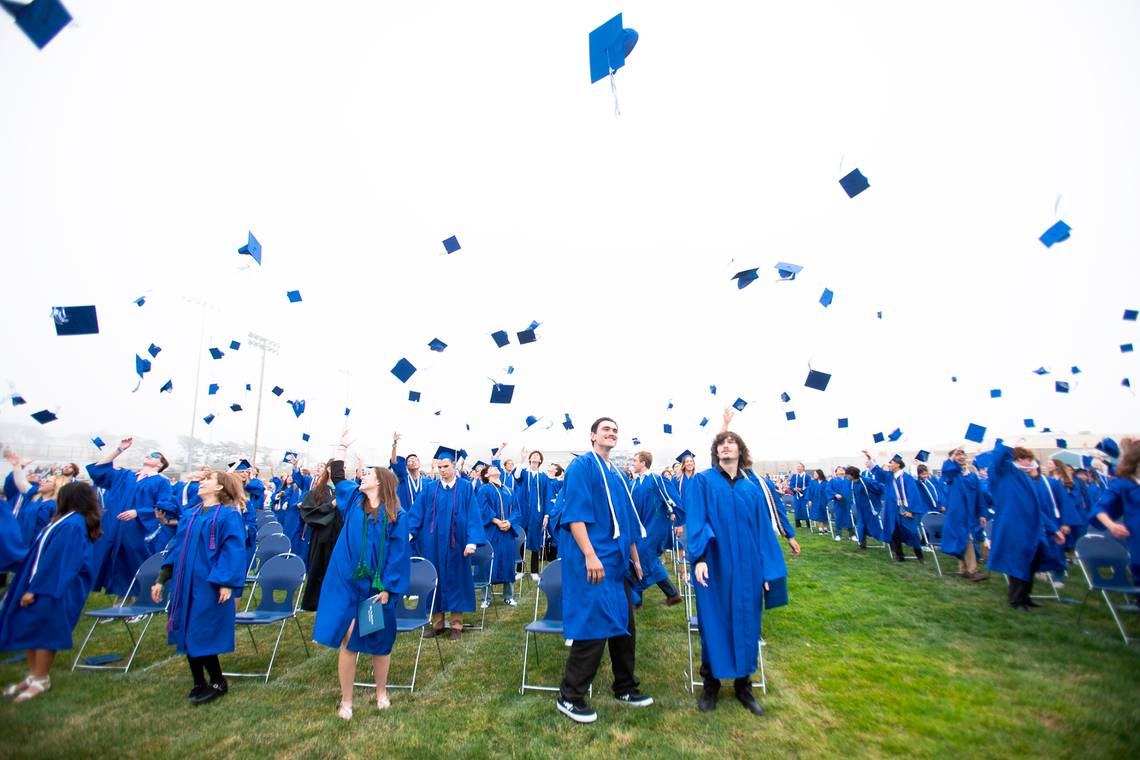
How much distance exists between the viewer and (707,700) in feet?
12.5

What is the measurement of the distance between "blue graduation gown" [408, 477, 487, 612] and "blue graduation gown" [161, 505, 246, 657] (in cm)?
196

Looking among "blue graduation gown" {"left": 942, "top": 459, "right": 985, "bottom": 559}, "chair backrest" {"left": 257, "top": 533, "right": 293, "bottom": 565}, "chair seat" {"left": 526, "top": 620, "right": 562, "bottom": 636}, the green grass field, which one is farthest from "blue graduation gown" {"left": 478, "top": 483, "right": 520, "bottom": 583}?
"blue graduation gown" {"left": 942, "top": 459, "right": 985, "bottom": 559}

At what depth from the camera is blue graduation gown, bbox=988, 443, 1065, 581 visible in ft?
21.0

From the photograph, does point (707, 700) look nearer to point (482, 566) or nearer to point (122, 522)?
point (482, 566)

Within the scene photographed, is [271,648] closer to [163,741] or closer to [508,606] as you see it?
[163,741]

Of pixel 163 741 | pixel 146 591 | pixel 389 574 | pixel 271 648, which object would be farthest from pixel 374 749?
pixel 146 591

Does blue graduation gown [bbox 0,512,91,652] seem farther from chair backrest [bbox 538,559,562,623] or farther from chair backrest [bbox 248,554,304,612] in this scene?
chair backrest [bbox 538,559,562,623]

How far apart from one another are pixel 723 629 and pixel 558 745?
139 cm

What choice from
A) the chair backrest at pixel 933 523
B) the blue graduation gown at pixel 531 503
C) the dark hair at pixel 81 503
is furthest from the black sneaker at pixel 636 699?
the chair backrest at pixel 933 523

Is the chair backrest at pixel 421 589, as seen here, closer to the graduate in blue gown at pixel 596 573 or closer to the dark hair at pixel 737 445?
the graduate in blue gown at pixel 596 573

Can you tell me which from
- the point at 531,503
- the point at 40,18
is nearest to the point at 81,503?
the point at 40,18

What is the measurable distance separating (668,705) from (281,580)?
373 centimetres

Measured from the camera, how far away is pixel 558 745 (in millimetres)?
3291

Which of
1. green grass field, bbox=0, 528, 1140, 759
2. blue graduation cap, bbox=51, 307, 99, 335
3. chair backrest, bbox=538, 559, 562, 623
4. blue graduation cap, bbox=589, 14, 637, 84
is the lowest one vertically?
green grass field, bbox=0, 528, 1140, 759
